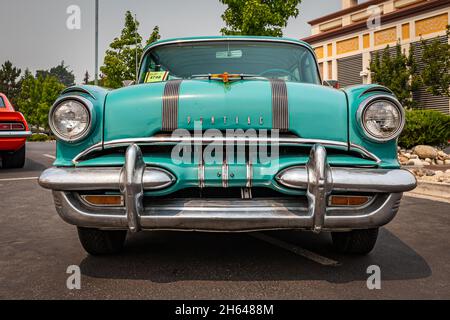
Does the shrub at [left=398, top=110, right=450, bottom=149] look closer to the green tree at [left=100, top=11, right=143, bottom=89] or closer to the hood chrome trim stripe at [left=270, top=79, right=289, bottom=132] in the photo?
the hood chrome trim stripe at [left=270, top=79, right=289, bottom=132]

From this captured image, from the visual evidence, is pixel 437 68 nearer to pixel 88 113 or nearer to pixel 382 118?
pixel 382 118

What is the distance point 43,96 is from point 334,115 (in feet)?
181

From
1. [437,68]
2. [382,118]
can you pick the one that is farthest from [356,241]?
A: [437,68]

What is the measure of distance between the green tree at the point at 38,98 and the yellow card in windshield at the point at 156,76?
167 feet

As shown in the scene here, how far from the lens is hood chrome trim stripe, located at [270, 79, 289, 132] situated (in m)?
2.57

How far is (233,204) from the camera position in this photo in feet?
7.81

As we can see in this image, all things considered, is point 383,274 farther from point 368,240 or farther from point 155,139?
point 155,139

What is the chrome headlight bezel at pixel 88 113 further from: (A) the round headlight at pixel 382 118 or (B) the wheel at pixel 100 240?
(A) the round headlight at pixel 382 118

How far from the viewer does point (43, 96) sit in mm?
52406

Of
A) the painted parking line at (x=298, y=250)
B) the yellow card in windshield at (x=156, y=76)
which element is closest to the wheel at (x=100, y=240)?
the painted parking line at (x=298, y=250)

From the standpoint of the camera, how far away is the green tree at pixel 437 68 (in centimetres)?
1891

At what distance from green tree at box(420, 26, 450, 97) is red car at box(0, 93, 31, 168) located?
1674 cm
